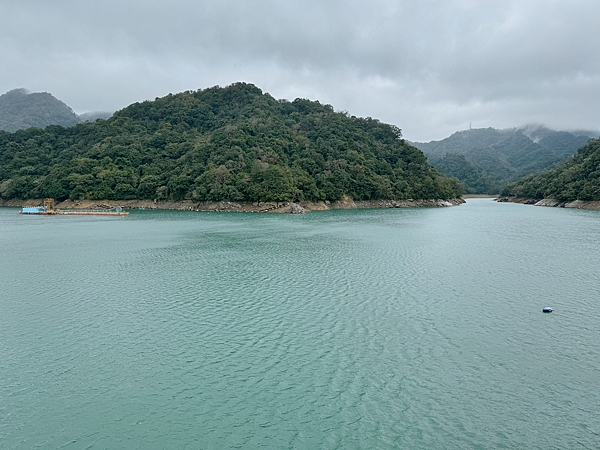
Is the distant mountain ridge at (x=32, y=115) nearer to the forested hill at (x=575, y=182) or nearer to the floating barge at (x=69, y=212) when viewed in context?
the floating barge at (x=69, y=212)

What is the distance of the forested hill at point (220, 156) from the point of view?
67.1 m

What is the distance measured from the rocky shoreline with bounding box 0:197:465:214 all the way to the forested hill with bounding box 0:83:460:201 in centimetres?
120

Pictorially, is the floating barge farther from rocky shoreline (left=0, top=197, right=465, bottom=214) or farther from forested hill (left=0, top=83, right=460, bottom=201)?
forested hill (left=0, top=83, right=460, bottom=201)

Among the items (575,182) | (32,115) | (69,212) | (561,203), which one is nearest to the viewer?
(69,212)

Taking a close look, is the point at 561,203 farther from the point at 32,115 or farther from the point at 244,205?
the point at 32,115

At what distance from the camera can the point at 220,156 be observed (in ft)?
231

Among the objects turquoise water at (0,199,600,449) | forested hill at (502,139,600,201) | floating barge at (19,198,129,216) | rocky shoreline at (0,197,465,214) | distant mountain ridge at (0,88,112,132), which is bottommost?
turquoise water at (0,199,600,449)

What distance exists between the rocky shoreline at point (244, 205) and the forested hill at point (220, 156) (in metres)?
1.20

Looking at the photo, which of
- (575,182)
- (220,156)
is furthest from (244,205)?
(575,182)

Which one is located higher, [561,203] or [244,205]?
[561,203]

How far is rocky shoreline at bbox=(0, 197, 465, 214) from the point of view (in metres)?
61.4

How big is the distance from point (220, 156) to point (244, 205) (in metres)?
13.4

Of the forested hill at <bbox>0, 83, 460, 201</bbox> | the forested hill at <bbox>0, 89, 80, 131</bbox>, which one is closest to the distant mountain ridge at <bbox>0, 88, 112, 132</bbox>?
the forested hill at <bbox>0, 89, 80, 131</bbox>

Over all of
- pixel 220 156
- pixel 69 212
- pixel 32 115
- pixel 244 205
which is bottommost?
pixel 69 212
